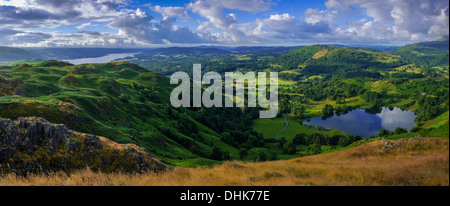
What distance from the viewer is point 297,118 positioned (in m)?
176

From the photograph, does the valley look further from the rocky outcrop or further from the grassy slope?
the rocky outcrop

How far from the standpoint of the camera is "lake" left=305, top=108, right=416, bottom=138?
153312 millimetres

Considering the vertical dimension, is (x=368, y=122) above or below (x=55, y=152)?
below

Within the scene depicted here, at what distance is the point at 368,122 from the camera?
6762 inches

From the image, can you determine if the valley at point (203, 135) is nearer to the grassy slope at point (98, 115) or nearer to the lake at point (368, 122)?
the grassy slope at point (98, 115)

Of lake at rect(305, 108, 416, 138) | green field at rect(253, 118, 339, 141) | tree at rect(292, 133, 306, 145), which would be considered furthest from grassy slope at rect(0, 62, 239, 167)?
lake at rect(305, 108, 416, 138)

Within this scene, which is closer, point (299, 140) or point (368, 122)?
point (299, 140)

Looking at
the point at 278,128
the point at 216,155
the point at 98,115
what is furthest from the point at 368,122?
the point at 98,115

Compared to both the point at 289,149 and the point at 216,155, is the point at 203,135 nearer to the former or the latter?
the point at 216,155

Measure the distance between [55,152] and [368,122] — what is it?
198m

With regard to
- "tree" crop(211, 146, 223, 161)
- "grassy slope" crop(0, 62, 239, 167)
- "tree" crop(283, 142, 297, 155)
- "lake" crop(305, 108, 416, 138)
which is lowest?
"lake" crop(305, 108, 416, 138)

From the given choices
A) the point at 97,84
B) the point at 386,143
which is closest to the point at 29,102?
the point at 386,143

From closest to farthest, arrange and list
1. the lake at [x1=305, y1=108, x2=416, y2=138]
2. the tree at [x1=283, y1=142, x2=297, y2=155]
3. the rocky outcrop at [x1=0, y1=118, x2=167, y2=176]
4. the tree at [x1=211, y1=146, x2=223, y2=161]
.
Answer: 1. the rocky outcrop at [x1=0, y1=118, x2=167, y2=176]
2. the tree at [x1=211, y1=146, x2=223, y2=161]
3. the tree at [x1=283, y1=142, x2=297, y2=155]
4. the lake at [x1=305, y1=108, x2=416, y2=138]

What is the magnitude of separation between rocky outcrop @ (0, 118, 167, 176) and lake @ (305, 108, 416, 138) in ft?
512
